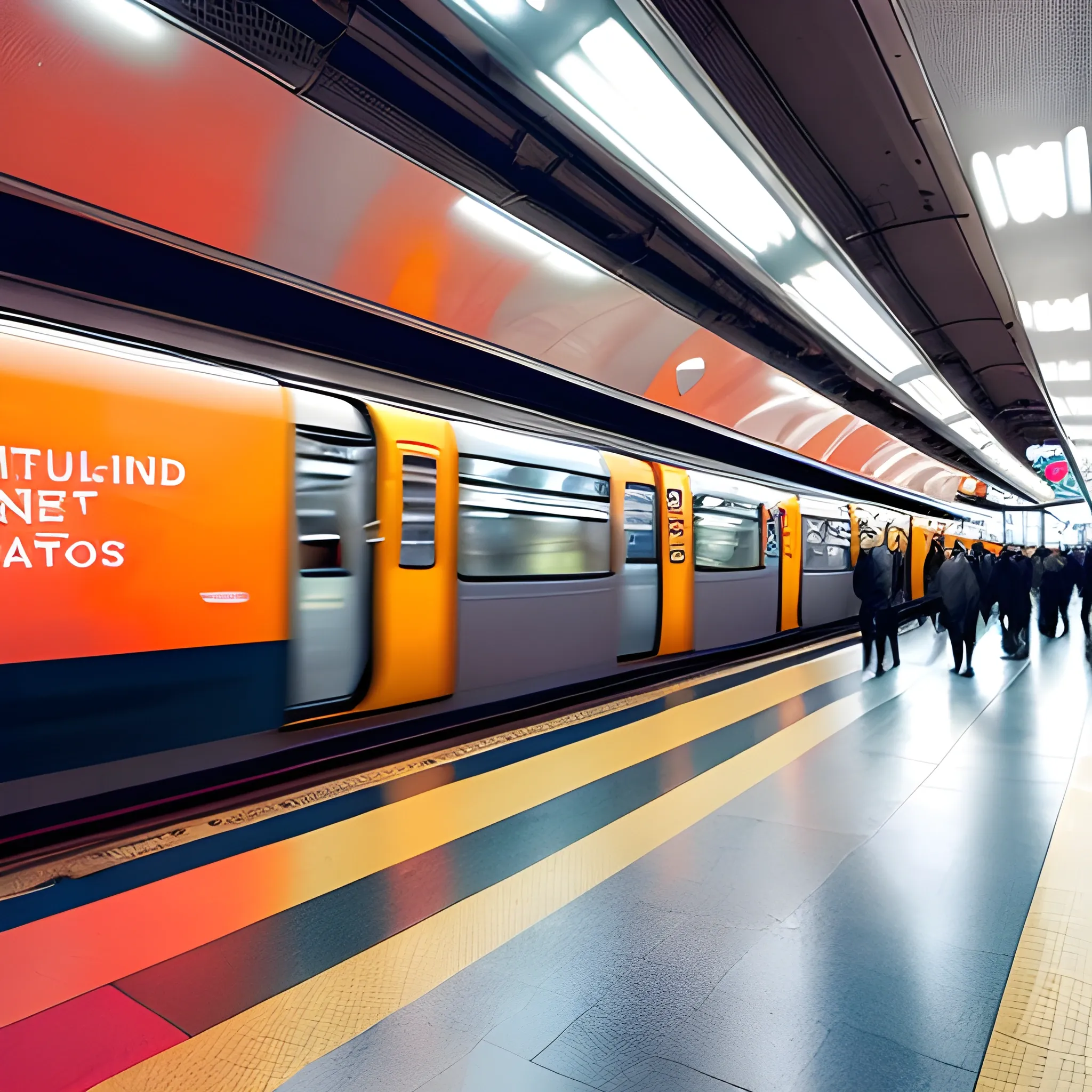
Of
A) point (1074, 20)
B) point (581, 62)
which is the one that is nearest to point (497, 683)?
point (581, 62)

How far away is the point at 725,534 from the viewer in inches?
338

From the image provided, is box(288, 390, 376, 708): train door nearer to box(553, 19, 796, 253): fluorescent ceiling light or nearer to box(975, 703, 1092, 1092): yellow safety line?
box(553, 19, 796, 253): fluorescent ceiling light

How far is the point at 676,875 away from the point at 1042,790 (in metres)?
2.31

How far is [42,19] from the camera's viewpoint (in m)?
2.66

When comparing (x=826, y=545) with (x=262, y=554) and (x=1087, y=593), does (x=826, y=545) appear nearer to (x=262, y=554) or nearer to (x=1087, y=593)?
(x=1087, y=593)

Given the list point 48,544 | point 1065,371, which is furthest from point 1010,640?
point 48,544

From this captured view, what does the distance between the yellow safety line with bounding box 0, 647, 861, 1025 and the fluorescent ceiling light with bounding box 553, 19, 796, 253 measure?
315 centimetres

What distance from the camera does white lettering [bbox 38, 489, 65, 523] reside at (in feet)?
9.73

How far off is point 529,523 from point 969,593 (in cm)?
488

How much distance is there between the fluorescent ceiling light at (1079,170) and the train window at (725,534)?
13.3 ft

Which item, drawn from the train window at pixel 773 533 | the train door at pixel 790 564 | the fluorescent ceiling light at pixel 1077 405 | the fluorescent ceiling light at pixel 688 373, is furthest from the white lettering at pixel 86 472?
the fluorescent ceiling light at pixel 1077 405

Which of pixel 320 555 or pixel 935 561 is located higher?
pixel 320 555

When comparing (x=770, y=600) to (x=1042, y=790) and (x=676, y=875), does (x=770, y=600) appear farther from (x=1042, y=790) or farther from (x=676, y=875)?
(x=676, y=875)

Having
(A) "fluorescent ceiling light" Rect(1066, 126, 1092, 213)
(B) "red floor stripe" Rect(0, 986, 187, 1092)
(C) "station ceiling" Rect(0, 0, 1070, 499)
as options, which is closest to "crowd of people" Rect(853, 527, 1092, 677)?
(C) "station ceiling" Rect(0, 0, 1070, 499)
